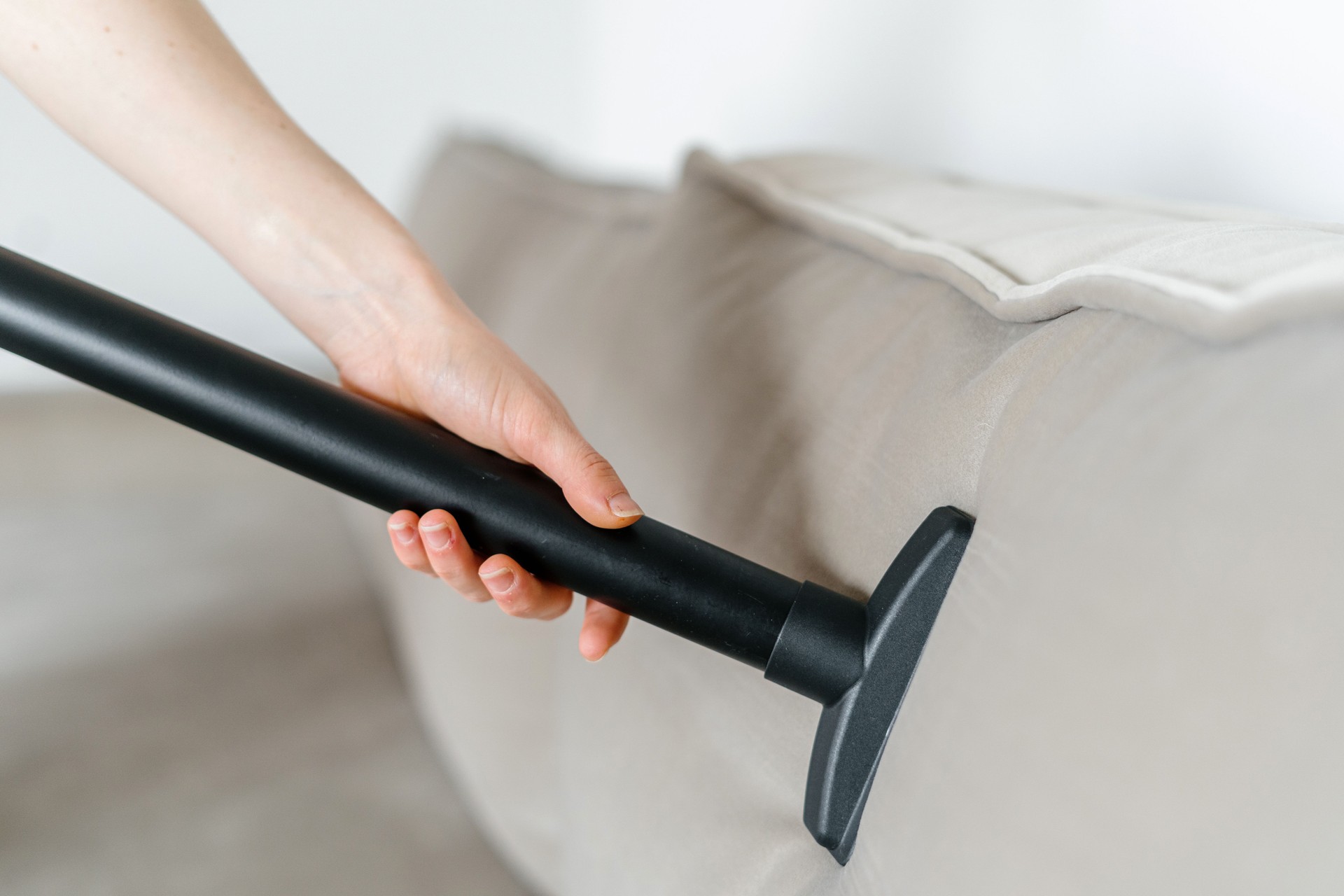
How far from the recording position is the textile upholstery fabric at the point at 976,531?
246 millimetres

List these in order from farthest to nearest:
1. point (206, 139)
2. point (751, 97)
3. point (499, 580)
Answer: point (751, 97) → point (206, 139) → point (499, 580)

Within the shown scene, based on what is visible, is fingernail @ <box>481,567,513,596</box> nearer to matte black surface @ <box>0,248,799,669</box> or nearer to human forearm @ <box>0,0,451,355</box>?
matte black surface @ <box>0,248,799,669</box>

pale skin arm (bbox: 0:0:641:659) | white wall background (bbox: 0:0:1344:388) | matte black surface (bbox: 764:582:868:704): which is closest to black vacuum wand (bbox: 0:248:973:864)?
matte black surface (bbox: 764:582:868:704)

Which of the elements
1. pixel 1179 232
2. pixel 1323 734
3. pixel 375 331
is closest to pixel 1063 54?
pixel 1179 232

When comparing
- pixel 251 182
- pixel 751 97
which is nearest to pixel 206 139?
pixel 251 182

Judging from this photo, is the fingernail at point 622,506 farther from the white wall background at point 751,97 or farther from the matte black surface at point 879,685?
the white wall background at point 751,97

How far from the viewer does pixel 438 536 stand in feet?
1.45

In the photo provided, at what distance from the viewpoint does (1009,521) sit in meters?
0.33

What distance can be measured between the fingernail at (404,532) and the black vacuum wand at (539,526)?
5 cm

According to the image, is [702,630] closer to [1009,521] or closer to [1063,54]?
[1009,521]

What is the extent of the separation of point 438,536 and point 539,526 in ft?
0.18

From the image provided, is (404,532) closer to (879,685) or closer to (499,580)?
(499,580)

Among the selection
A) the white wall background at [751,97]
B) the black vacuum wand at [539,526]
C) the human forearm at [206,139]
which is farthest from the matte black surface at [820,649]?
the white wall background at [751,97]

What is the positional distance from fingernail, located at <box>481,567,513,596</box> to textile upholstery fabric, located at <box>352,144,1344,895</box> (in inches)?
4.6
